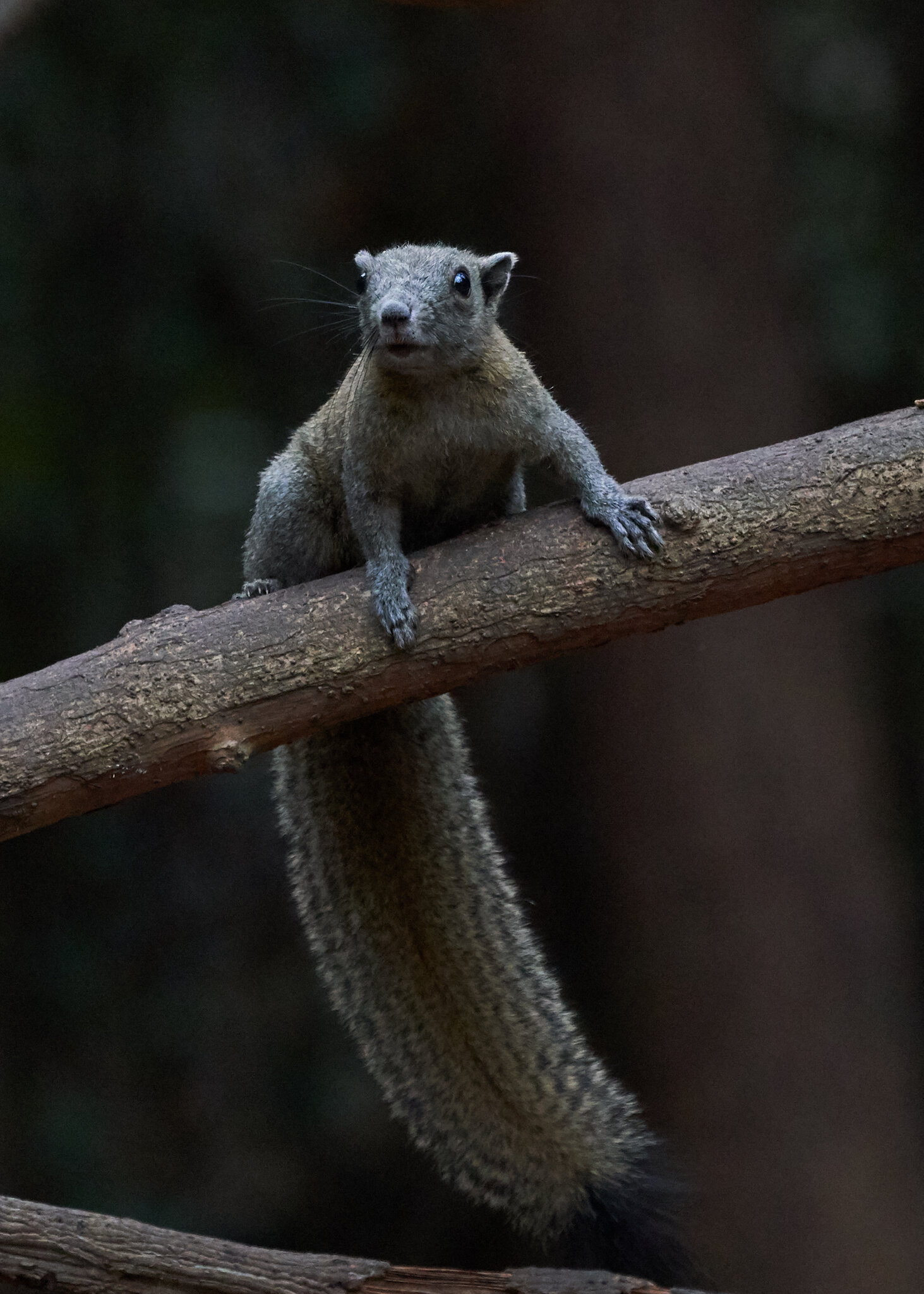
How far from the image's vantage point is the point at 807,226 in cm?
525

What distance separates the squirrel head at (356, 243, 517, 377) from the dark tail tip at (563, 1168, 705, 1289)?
1743mm

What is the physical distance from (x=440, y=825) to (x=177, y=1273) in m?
1.14

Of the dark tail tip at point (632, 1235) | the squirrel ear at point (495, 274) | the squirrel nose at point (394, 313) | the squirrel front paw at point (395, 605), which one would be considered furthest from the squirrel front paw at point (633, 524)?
the dark tail tip at point (632, 1235)

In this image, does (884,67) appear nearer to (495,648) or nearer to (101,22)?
(101,22)

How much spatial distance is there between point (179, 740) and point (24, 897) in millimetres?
2527

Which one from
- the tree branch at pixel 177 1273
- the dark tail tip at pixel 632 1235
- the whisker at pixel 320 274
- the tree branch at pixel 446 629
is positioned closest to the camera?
the tree branch at pixel 177 1273

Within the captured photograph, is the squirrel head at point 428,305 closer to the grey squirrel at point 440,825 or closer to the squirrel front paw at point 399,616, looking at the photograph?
the grey squirrel at point 440,825

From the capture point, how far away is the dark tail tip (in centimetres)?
271

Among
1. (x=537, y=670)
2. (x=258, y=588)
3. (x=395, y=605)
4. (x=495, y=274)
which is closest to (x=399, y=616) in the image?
(x=395, y=605)

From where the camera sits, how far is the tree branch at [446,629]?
2584mm

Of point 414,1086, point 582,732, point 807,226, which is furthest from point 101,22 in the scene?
point 414,1086

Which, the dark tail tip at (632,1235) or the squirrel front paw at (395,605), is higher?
the squirrel front paw at (395,605)

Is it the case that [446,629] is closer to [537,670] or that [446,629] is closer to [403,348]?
[403,348]

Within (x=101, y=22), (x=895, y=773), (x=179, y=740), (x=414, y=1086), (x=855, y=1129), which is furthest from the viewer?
(x=895, y=773)
